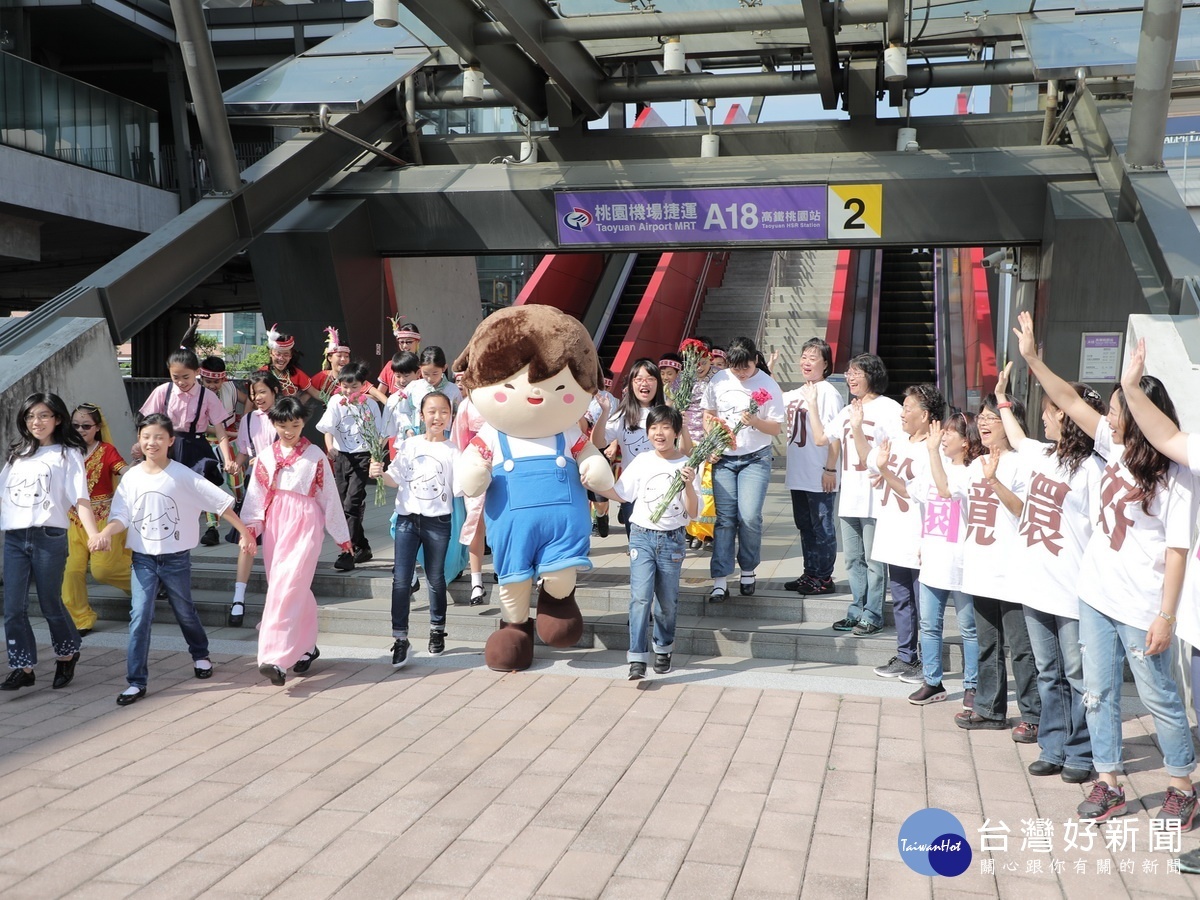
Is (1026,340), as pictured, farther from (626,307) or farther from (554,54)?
(626,307)

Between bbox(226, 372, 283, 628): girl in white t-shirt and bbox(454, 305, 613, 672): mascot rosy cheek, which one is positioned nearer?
bbox(454, 305, 613, 672): mascot rosy cheek

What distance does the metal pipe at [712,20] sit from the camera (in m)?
10.5

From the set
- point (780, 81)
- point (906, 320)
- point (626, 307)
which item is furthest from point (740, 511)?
point (906, 320)

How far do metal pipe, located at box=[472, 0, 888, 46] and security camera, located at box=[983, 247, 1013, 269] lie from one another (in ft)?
14.0

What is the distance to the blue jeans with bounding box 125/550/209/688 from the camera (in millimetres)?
6195

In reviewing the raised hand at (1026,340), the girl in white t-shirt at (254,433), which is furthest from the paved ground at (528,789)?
the raised hand at (1026,340)

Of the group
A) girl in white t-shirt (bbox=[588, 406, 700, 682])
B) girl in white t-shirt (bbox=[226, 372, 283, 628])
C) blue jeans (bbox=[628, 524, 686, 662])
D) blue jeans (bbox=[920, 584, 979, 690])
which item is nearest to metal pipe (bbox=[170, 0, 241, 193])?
girl in white t-shirt (bbox=[226, 372, 283, 628])

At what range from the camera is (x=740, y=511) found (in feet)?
24.6

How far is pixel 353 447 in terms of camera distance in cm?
841

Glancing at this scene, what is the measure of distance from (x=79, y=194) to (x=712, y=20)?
Result: 1145 cm

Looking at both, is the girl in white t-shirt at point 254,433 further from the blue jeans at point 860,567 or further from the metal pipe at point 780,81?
the metal pipe at point 780,81

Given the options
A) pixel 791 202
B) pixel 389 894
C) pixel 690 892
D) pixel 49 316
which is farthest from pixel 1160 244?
pixel 49 316

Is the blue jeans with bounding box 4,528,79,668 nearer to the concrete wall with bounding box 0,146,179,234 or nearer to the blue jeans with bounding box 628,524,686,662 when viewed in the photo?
the blue jeans with bounding box 628,524,686,662

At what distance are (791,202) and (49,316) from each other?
26.3 ft
